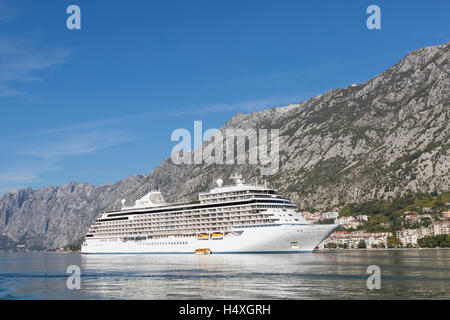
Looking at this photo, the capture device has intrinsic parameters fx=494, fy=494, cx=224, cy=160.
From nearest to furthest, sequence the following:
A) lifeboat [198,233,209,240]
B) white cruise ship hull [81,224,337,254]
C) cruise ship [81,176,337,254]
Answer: white cruise ship hull [81,224,337,254], cruise ship [81,176,337,254], lifeboat [198,233,209,240]

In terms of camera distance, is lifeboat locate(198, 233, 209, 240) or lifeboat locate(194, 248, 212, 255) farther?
lifeboat locate(198, 233, 209, 240)

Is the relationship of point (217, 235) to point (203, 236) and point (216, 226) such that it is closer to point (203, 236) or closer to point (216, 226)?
point (216, 226)

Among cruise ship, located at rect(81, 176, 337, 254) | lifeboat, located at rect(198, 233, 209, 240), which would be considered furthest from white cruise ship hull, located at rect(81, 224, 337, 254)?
lifeboat, located at rect(198, 233, 209, 240)

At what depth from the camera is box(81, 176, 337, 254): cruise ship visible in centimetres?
10775

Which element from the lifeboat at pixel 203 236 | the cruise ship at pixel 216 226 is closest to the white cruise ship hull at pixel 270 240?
the cruise ship at pixel 216 226

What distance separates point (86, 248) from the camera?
541ft

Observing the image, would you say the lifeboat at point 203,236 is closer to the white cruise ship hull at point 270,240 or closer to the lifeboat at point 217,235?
the white cruise ship hull at point 270,240

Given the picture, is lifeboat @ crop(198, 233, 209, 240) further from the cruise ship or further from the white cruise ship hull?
the white cruise ship hull

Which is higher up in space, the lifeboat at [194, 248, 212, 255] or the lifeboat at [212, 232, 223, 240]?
the lifeboat at [212, 232, 223, 240]

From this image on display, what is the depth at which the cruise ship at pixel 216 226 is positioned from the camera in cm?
10775
